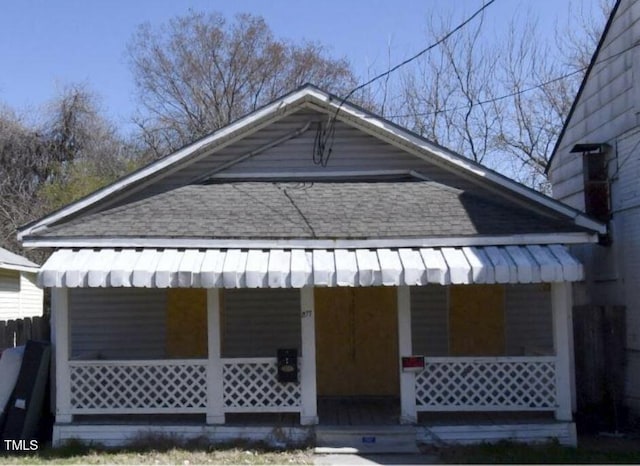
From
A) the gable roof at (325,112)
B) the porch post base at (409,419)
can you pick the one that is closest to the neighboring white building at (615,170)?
the gable roof at (325,112)

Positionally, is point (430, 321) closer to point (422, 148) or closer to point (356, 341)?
point (356, 341)

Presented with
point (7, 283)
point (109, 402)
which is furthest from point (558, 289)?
point (7, 283)

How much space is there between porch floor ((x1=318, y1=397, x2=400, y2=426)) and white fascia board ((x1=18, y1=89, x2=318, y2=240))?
4.46 metres

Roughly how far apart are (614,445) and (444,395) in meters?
2.30

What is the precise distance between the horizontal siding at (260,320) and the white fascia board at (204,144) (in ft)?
7.86

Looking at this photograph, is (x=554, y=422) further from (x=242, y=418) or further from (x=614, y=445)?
(x=242, y=418)

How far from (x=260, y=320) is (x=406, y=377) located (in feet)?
10.9

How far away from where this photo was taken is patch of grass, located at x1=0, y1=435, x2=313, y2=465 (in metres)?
9.23

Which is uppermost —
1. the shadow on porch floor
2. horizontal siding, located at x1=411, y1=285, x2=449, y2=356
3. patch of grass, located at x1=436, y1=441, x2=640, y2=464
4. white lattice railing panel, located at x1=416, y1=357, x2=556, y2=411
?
horizontal siding, located at x1=411, y1=285, x2=449, y2=356

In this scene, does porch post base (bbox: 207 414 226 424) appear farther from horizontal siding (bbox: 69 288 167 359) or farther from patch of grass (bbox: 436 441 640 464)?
patch of grass (bbox: 436 441 640 464)

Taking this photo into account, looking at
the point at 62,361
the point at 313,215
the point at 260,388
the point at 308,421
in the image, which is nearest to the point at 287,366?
the point at 260,388

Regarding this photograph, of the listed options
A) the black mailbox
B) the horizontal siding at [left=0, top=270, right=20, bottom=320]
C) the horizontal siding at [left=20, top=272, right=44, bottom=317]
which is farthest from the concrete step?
the horizontal siding at [left=20, top=272, right=44, bottom=317]

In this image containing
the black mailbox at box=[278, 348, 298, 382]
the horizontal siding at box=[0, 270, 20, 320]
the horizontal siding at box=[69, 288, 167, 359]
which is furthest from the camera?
the horizontal siding at box=[0, 270, 20, 320]

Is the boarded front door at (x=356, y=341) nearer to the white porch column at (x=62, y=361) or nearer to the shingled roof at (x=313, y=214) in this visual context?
the shingled roof at (x=313, y=214)
